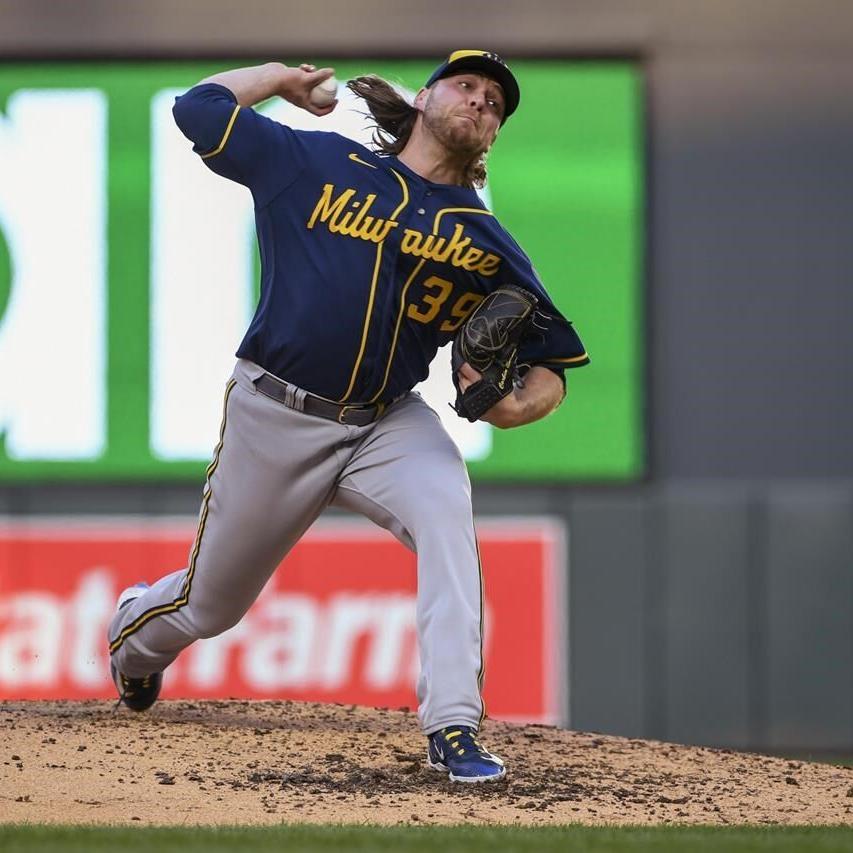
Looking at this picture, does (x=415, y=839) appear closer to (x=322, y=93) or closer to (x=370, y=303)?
(x=370, y=303)

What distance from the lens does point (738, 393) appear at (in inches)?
297

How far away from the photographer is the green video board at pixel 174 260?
754 cm

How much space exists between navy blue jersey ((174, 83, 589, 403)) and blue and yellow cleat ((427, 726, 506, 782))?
2.56 feet

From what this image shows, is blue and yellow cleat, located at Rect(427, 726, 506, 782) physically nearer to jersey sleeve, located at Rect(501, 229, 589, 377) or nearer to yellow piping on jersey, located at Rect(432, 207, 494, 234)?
jersey sleeve, located at Rect(501, 229, 589, 377)

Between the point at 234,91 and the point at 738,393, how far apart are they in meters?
3.89

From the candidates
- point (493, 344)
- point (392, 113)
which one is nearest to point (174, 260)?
point (392, 113)

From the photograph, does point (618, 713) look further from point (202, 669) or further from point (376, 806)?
point (376, 806)

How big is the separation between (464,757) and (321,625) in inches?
139

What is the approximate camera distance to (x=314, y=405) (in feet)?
13.4

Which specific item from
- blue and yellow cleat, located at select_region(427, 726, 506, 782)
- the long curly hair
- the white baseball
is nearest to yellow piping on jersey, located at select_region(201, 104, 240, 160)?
the white baseball

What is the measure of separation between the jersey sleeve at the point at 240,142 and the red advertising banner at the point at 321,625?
336 cm

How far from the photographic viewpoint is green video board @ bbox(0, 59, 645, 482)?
7535mm

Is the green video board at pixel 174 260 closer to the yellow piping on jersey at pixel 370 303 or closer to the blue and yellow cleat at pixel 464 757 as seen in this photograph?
the yellow piping on jersey at pixel 370 303

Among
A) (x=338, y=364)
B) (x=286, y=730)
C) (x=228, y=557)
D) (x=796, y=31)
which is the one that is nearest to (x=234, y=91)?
(x=338, y=364)
